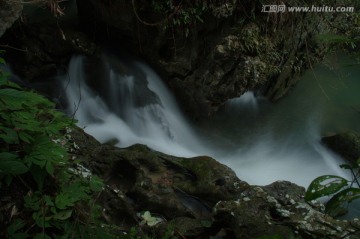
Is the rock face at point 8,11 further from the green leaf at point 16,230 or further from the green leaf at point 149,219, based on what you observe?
the green leaf at point 16,230

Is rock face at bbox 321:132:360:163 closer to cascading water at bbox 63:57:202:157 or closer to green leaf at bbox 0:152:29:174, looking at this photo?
cascading water at bbox 63:57:202:157

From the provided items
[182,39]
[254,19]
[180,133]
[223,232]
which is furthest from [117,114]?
[223,232]

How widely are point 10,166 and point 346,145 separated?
19.2ft

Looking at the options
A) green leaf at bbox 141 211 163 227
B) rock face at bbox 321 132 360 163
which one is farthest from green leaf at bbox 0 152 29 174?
rock face at bbox 321 132 360 163

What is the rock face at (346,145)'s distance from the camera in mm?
6299

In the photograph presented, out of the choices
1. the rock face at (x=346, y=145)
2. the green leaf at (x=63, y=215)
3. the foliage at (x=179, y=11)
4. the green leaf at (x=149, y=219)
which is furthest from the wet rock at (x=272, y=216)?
the rock face at (x=346, y=145)

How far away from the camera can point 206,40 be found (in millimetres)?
5672

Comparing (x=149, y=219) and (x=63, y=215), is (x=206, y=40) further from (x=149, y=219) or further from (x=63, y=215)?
(x=63, y=215)

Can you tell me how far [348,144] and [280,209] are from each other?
3.52 m

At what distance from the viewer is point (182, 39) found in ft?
18.1

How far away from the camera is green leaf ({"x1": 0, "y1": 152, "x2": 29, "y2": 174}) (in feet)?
6.39

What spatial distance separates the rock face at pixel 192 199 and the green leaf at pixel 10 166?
117 cm

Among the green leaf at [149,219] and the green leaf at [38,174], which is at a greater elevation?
the green leaf at [149,219]

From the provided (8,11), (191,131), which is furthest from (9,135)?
(191,131)
